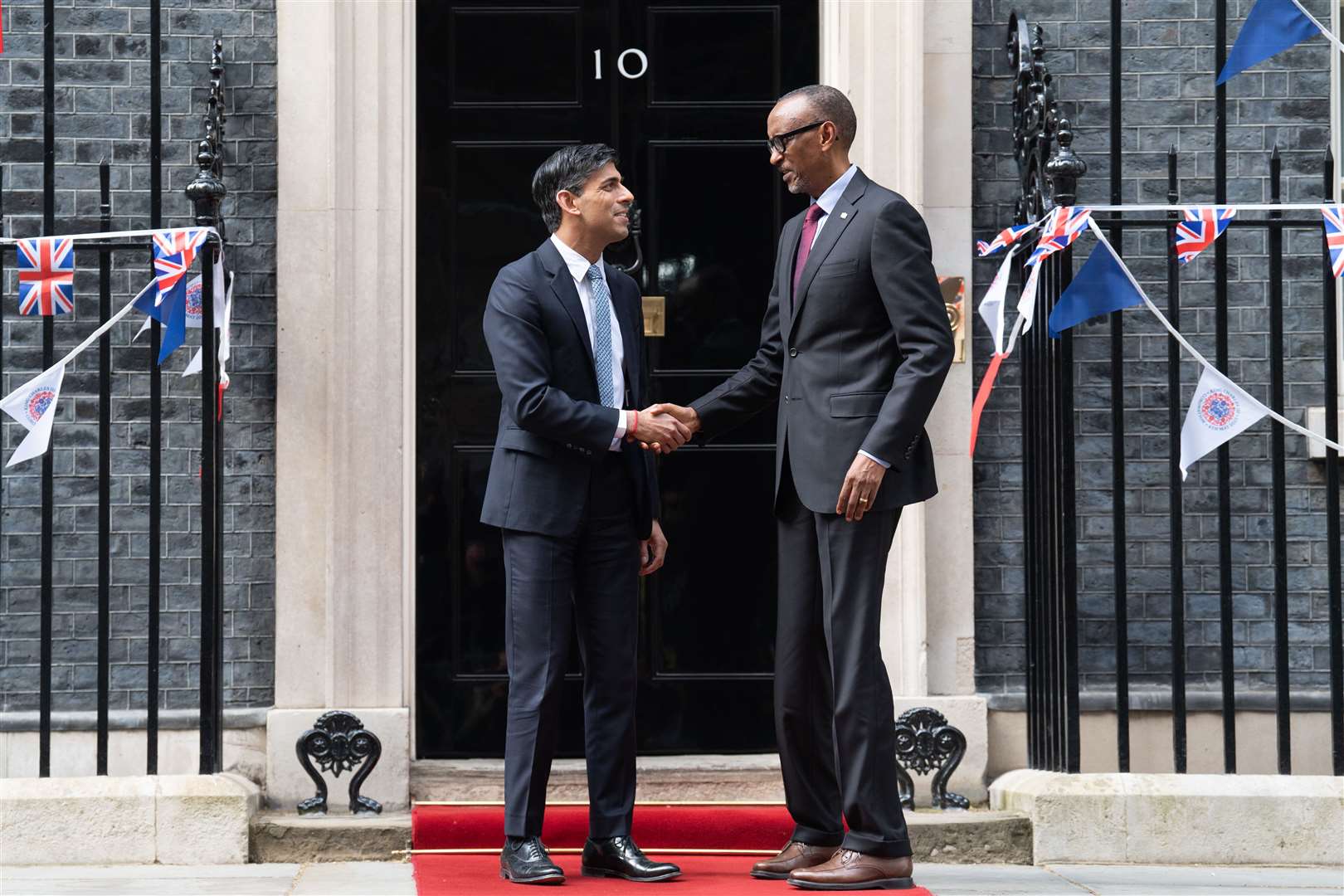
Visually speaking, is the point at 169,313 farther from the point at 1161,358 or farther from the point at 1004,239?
the point at 1161,358

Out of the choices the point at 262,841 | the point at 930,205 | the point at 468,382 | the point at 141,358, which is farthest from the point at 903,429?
the point at 141,358

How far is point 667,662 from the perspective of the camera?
606cm

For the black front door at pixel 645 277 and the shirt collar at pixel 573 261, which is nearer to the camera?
the shirt collar at pixel 573 261

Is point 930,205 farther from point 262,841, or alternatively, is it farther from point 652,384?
point 262,841

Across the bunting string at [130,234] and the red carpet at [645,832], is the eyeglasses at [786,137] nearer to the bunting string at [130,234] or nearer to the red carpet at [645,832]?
the bunting string at [130,234]

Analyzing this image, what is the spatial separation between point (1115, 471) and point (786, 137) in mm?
1671

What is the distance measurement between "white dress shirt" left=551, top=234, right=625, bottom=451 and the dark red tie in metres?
0.56

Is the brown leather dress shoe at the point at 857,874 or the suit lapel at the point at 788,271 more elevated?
the suit lapel at the point at 788,271

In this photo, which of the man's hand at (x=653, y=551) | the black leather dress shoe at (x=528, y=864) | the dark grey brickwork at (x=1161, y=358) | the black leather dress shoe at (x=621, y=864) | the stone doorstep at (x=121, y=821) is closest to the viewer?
the black leather dress shoe at (x=528, y=864)

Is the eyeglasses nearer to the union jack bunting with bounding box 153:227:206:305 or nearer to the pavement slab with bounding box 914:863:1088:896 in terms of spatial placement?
the union jack bunting with bounding box 153:227:206:305

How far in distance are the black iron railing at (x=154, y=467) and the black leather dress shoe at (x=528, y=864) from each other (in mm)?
1244

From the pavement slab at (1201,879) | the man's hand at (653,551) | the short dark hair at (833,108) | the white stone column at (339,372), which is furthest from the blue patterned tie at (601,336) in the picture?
the pavement slab at (1201,879)

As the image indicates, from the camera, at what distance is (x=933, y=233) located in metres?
5.92

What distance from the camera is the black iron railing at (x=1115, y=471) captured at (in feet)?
17.6
